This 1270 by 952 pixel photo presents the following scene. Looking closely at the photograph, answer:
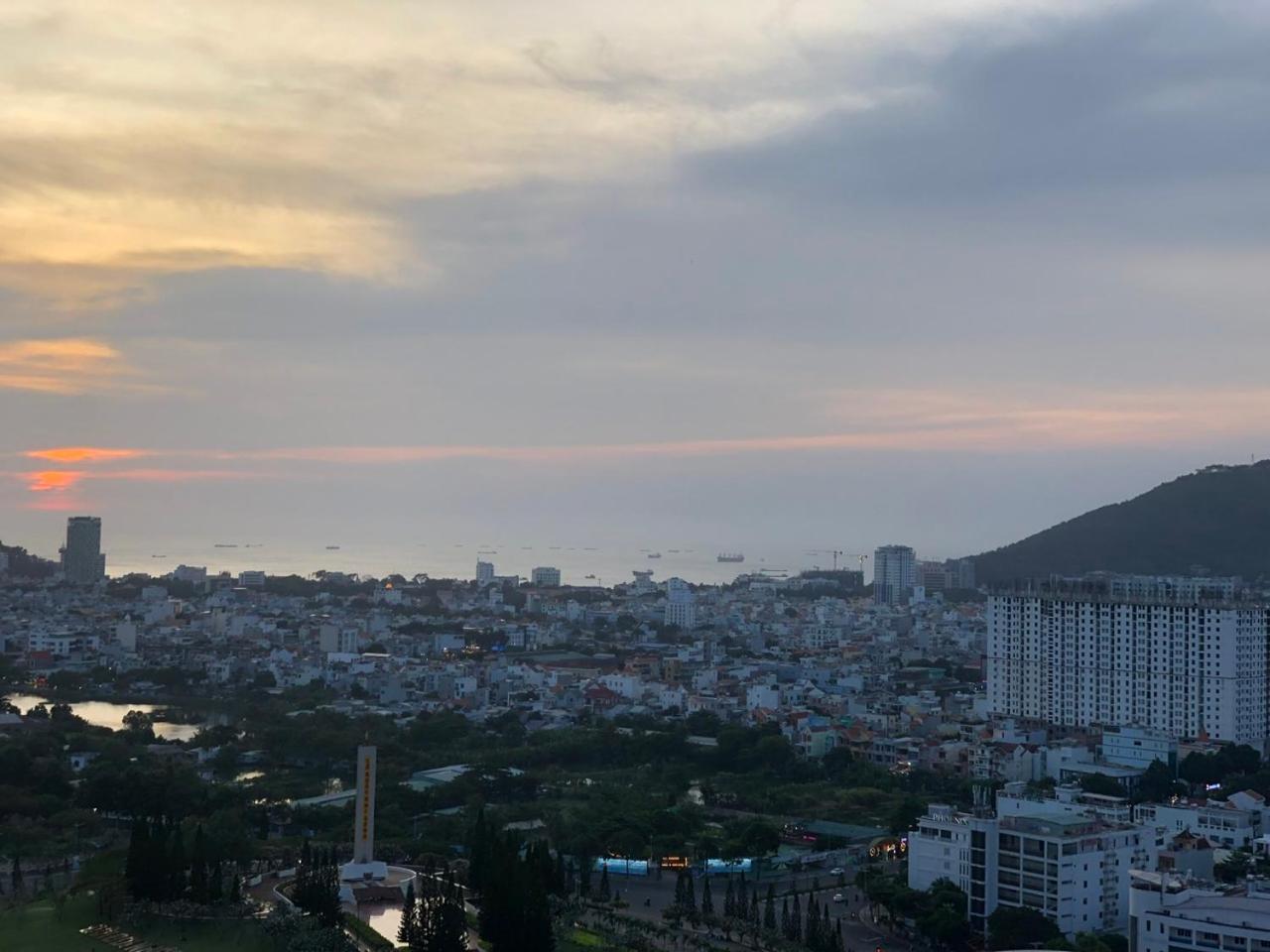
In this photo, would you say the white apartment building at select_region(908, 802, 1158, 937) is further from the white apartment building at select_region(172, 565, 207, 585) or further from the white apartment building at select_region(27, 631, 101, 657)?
the white apartment building at select_region(172, 565, 207, 585)

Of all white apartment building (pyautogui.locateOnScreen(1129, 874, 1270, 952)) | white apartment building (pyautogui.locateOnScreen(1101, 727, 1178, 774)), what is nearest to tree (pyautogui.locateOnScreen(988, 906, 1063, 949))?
white apartment building (pyautogui.locateOnScreen(1129, 874, 1270, 952))

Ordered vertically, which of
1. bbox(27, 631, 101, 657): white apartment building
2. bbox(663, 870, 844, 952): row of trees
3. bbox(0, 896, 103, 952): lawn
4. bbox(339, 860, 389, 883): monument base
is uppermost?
bbox(27, 631, 101, 657): white apartment building

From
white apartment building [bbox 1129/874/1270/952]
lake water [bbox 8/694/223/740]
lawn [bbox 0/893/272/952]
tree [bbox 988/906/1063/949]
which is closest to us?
white apartment building [bbox 1129/874/1270/952]

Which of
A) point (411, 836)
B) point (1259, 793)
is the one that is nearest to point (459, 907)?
point (411, 836)

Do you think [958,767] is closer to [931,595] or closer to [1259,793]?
[1259,793]

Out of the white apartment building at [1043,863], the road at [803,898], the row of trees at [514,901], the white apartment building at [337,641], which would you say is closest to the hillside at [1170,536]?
the white apartment building at [337,641]

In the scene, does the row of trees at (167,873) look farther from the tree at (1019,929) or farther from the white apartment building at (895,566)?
the white apartment building at (895,566)
